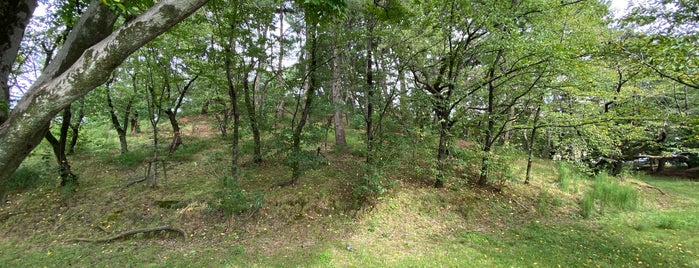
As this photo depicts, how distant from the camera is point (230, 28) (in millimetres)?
4789

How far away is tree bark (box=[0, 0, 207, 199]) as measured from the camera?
5.38ft

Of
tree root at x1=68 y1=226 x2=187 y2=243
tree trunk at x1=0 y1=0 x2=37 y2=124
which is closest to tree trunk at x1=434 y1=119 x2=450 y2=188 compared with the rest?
tree root at x1=68 y1=226 x2=187 y2=243

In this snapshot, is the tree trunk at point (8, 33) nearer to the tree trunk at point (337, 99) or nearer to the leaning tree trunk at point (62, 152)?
the tree trunk at point (337, 99)

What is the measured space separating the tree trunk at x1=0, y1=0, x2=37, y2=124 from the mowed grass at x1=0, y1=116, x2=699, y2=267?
2.70 metres

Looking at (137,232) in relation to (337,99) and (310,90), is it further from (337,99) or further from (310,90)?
(337,99)

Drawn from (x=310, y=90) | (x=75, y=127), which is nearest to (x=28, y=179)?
(x=75, y=127)

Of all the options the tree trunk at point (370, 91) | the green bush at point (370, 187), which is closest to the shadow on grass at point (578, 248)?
the green bush at point (370, 187)

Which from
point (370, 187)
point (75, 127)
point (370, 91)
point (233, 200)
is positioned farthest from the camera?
point (75, 127)

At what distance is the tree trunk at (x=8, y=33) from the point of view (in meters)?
2.01

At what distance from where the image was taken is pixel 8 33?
2.05 metres

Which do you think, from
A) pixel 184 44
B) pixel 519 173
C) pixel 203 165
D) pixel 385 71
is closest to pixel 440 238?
pixel 385 71

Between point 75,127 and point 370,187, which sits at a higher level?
point 75,127

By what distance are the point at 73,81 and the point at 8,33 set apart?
103 centimetres

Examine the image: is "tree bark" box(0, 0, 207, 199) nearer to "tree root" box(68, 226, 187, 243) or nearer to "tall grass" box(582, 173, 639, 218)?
"tree root" box(68, 226, 187, 243)
